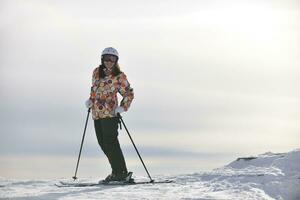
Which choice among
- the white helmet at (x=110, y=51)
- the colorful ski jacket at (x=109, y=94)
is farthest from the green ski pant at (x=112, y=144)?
the white helmet at (x=110, y=51)

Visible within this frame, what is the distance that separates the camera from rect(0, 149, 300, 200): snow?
8391mm

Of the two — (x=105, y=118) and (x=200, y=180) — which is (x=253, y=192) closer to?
(x=200, y=180)

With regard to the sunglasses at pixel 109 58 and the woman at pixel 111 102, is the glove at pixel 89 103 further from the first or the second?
the sunglasses at pixel 109 58

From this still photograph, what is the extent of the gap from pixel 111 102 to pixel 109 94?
0.56ft

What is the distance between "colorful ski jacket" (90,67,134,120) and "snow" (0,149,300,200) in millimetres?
1672

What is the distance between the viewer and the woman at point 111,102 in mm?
10688

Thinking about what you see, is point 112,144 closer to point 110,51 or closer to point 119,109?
point 119,109

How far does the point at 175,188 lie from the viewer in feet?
31.0

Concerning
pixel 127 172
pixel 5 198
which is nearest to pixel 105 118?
pixel 127 172

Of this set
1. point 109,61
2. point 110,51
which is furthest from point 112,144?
point 110,51

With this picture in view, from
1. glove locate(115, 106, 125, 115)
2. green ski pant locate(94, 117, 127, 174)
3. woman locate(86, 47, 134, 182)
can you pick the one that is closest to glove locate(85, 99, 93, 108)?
woman locate(86, 47, 134, 182)

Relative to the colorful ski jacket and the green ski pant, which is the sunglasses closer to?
the colorful ski jacket

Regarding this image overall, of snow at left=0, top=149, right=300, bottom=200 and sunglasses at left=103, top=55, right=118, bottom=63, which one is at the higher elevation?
sunglasses at left=103, top=55, right=118, bottom=63

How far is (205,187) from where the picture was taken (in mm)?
9539
